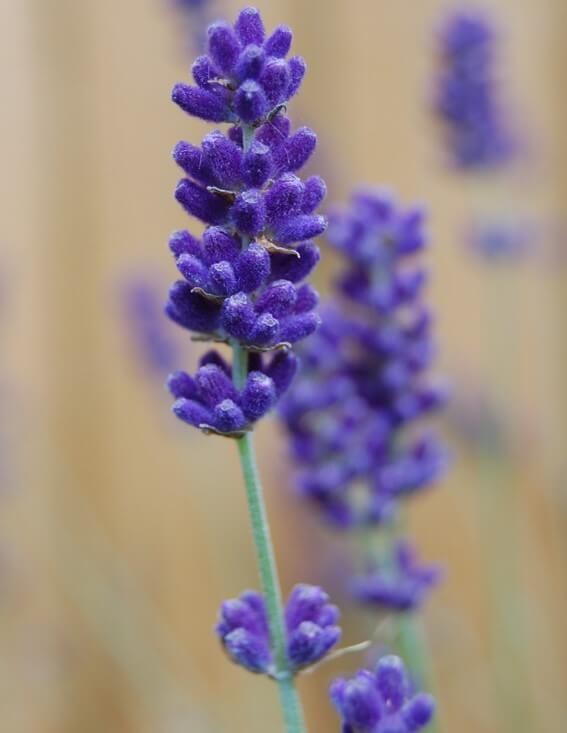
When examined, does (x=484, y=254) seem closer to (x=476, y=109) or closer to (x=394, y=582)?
(x=476, y=109)

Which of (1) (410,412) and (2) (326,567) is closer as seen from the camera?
(1) (410,412)

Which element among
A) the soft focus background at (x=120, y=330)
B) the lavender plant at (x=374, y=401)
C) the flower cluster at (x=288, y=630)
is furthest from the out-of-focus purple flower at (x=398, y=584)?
the soft focus background at (x=120, y=330)

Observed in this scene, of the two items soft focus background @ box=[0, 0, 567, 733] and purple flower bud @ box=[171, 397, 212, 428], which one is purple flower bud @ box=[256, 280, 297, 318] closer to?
purple flower bud @ box=[171, 397, 212, 428]

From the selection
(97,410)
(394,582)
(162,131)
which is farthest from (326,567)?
(162,131)

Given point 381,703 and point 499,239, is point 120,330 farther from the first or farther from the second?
point 381,703

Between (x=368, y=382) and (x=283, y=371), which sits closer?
(x=283, y=371)

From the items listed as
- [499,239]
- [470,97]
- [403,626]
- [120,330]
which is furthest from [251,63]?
[120,330]

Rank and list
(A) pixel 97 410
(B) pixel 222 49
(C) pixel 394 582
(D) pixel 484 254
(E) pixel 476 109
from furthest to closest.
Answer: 1. (A) pixel 97 410
2. (D) pixel 484 254
3. (E) pixel 476 109
4. (C) pixel 394 582
5. (B) pixel 222 49

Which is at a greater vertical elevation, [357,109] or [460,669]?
[357,109]

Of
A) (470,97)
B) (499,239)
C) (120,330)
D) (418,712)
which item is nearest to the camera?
(418,712)
